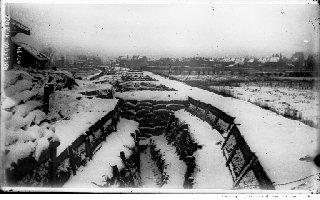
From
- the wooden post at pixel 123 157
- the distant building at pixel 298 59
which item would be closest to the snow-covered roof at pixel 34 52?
the wooden post at pixel 123 157

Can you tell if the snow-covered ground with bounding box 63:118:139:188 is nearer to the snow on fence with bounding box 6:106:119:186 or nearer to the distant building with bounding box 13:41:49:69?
the snow on fence with bounding box 6:106:119:186

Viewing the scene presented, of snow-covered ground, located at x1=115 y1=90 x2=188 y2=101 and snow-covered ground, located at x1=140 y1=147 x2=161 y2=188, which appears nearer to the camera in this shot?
snow-covered ground, located at x1=140 y1=147 x2=161 y2=188

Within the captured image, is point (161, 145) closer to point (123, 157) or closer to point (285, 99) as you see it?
point (123, 157)

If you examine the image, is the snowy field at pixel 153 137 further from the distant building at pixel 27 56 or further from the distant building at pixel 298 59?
the distant building at pixel 298 59

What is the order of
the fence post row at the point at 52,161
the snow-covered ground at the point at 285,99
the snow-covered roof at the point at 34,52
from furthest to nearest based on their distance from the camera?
1. the snow-covered roof at the point at 34,52
2. the snow-covered ground at the point at 285,99
3. the fence post row at the point at 52,161

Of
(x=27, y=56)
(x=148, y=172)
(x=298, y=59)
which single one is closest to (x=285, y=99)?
(x=298, y=59)

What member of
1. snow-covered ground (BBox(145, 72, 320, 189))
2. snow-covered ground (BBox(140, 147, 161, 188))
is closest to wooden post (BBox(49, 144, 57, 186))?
snow-covered ground (BBox(140, 147, 161, 188))
